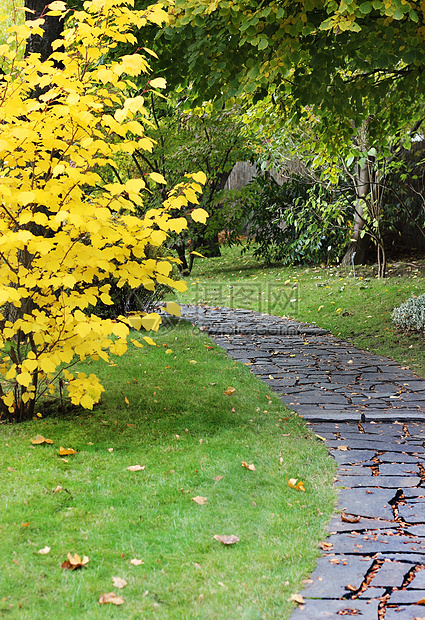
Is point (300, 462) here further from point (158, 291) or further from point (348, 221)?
point (348, 221)

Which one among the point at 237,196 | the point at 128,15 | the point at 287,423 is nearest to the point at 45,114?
the point at 128,15

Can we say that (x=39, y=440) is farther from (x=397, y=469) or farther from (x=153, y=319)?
(x=397, y=469)

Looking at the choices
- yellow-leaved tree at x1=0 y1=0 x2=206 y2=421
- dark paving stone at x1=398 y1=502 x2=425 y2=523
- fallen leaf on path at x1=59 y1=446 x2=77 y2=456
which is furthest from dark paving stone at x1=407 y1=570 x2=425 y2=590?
fallen leaf on path at x1=59 y1=446 x2=77 y2=456

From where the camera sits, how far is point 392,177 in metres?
12.8

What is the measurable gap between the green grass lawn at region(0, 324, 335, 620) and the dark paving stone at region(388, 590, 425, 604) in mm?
402

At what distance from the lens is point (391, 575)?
262 centimetres

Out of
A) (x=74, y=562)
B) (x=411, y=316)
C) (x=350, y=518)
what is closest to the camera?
(x=74, y=562)

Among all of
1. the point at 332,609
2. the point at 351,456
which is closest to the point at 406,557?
the point at 332,609

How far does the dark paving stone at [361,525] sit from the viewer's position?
3100 mm

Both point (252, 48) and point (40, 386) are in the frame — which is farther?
point (252, 48)

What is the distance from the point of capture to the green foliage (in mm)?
12930

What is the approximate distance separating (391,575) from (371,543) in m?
0.31

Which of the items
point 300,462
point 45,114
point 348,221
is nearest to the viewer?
point 45,114

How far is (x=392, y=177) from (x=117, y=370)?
9.06 meters
